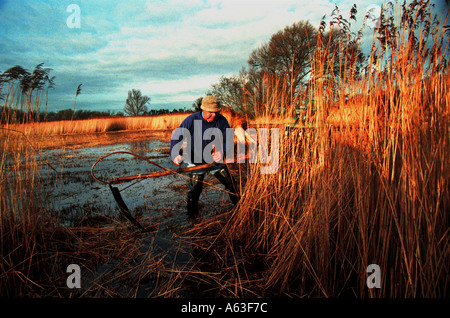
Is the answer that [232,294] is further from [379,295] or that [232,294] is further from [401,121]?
[401,121]

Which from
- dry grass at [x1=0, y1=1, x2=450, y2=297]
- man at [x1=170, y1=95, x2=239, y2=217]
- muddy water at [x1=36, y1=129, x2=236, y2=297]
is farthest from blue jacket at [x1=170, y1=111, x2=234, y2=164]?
dry grass at [x1=0, y1=1, x2=450, y2=297]

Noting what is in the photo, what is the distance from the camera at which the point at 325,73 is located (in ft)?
6.77

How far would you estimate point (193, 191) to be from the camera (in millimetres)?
3486

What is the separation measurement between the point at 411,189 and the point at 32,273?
3295mm

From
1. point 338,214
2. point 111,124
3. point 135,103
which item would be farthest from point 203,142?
point 135,103

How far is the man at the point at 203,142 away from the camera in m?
3.48

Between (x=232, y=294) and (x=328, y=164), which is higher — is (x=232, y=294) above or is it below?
below

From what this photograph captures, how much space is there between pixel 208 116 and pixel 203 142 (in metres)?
0.43

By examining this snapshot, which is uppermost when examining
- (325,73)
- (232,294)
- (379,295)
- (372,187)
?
(325,73)

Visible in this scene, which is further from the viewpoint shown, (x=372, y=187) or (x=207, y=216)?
(x=207, y=216)

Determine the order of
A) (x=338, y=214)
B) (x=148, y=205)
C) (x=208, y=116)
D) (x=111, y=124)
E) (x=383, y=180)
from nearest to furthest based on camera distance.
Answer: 1. (x=383, y=180)
2. (x=338, y=214)
3. (x=208, y=116)
4. (x=148, y=205)
5. (x=111, y=124)

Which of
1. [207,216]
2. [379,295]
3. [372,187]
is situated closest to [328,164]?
[372,187]

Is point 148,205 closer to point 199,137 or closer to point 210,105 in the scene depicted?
point 199,137

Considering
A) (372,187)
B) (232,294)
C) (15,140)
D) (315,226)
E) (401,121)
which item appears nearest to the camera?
(401,121)
